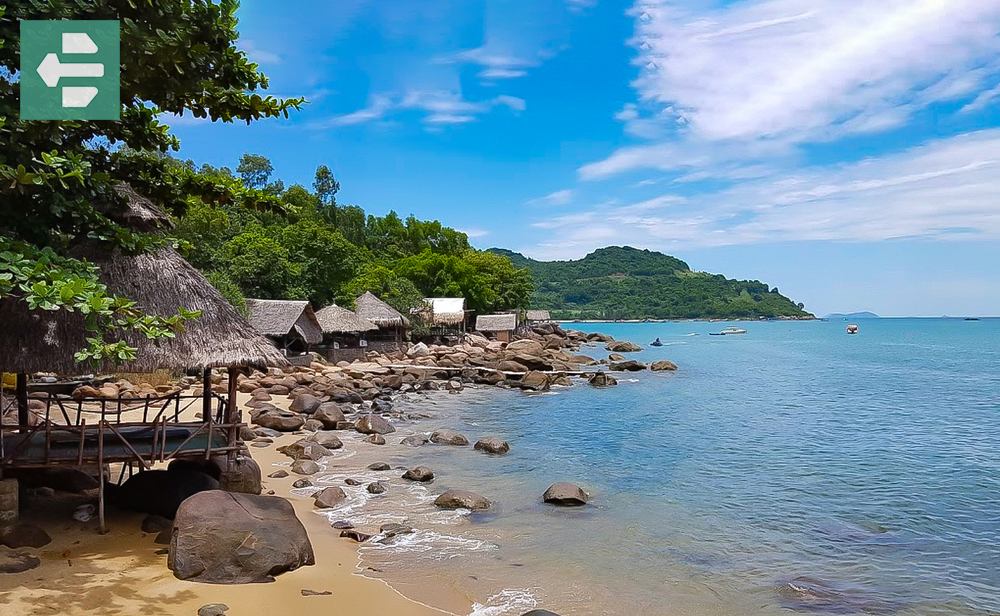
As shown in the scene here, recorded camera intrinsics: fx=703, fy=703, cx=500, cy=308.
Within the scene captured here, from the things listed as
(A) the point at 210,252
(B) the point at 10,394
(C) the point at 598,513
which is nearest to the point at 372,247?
(A) the point at 210,252

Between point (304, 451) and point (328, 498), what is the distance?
4.65 metres

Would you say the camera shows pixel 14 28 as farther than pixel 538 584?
No

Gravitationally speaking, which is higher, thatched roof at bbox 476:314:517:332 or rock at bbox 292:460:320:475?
thatched roof at bbox 476:314:517:332

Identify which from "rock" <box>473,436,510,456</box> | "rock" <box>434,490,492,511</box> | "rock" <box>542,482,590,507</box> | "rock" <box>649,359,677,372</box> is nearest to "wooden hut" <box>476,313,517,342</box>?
"rock" <box>649,359,677,372</box>

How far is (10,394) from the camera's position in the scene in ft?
61.5

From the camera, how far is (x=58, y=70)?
21.0 ft

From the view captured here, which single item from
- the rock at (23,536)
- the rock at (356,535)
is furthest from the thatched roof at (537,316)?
the rock at (23,536)

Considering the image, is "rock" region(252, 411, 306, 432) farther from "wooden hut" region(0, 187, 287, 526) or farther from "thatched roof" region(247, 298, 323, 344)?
"thatched roof" region(247, 298, 323, 344)

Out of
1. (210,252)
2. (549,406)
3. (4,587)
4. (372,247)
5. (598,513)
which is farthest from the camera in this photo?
(372,247)

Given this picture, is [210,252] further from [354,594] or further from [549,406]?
[354,594]

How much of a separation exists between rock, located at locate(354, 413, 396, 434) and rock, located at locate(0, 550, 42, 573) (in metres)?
12.8

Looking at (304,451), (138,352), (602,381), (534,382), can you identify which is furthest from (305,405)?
(602,381)

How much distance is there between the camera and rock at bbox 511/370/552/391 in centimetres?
3503

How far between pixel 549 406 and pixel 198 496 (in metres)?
21.3
